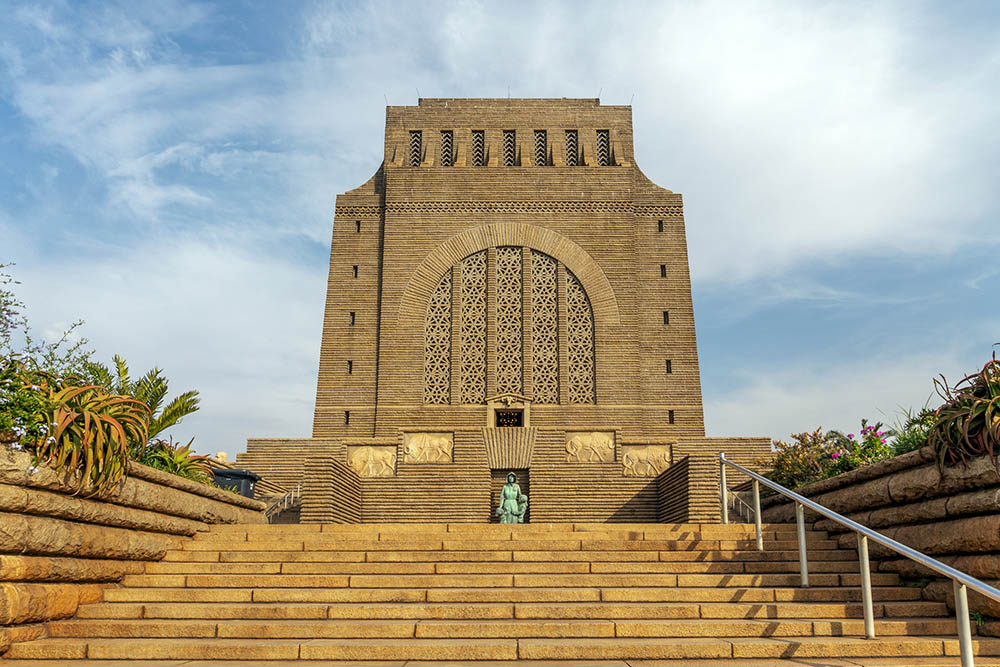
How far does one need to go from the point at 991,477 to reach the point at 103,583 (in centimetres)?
747

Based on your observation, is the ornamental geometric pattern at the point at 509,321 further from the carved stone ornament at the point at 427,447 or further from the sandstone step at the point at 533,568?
the sandstone step at the point at 533,568

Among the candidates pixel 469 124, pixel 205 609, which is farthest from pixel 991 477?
pixel 469 124

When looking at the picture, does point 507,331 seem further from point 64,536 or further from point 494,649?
point 494,649

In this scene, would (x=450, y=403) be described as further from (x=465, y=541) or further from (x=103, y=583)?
(x=103, y=583)

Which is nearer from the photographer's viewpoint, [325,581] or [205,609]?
[205,609]

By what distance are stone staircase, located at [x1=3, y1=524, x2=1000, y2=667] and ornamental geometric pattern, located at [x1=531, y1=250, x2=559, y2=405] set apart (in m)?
13.5

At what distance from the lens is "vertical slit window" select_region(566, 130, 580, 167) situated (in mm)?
25422

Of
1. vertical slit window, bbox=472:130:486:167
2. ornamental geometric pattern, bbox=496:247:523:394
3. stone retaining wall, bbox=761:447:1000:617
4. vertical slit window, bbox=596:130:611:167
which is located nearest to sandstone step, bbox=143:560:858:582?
stone retaining wall, bbox=761:447:1000:617

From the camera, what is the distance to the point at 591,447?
20.0 m

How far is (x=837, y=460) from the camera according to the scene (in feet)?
34.8

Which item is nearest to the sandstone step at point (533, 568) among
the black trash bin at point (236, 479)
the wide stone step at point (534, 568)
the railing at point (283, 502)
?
the wide stone step at point (534, 568)

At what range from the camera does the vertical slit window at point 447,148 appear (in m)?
25.5

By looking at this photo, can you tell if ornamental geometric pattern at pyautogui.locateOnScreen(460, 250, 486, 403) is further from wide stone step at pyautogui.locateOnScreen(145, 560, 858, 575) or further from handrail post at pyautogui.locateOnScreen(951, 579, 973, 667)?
handrail post at pyautogui.locateOnScreen(951, 579, 973, 667)

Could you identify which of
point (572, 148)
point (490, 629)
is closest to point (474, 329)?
point (572, 148)
